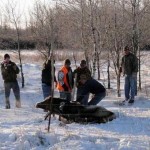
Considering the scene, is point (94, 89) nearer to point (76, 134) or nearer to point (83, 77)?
point (83, 77)

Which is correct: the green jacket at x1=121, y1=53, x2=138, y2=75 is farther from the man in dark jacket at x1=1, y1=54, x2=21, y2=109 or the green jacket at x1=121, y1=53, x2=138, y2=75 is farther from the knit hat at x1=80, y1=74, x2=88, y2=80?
the man in dark jacket at x1=1, y1=54, x2=21, y2=109

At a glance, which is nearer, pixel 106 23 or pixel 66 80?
pixel 66 80

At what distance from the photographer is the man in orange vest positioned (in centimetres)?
1168

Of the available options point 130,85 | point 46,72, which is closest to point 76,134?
point 46,72

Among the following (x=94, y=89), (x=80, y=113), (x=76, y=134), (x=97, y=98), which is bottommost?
(x=76, y=134)

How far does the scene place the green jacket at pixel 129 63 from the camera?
13.4 metres

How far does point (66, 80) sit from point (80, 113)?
2427mm

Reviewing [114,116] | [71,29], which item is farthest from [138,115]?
[71,29]

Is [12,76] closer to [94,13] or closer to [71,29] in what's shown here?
[94,13]

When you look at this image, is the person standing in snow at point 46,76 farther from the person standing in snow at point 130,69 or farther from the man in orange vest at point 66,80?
the person standing in snow at point 130,69

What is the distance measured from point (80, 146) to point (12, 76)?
6.64m

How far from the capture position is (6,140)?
24.3 feet

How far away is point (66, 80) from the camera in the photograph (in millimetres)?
11719

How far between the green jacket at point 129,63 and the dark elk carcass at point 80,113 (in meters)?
4.24
